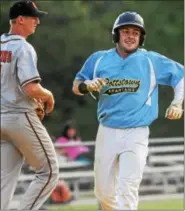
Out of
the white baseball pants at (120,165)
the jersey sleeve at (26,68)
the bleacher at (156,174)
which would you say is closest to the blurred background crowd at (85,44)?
the bleacher at (156,174)

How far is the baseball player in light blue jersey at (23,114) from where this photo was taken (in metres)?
7.32

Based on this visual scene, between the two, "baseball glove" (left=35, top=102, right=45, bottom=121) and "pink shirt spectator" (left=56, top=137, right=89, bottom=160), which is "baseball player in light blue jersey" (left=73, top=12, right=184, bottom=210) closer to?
"baseball glove" (left=35, top=102, right=45, bottom=121)

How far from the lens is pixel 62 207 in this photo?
13.6 meters

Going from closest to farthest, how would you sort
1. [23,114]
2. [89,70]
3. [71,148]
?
[23,114] → [89,70] → [71,148]

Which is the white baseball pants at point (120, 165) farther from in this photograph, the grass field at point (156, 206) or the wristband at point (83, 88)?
the grass field at point (156, 206)

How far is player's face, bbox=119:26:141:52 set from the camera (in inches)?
311

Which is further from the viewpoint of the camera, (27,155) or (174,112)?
(174,112)

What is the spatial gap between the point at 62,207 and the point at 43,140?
6270 mm

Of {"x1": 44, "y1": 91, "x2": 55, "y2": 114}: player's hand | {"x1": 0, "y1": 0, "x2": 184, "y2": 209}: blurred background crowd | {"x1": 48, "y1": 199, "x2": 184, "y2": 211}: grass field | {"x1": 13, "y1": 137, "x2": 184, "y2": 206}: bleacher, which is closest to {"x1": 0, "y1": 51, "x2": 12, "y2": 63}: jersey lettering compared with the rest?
{"x1": 44, "y1": 91, "x2": 55, "y2": 114}: player's hand

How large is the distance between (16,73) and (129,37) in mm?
1082

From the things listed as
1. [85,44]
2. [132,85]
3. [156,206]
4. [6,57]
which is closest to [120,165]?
[132,85]

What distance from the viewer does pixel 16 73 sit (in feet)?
24.2

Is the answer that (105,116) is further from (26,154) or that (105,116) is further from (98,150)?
(26,154)

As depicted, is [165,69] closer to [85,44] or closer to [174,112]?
[174,112]
